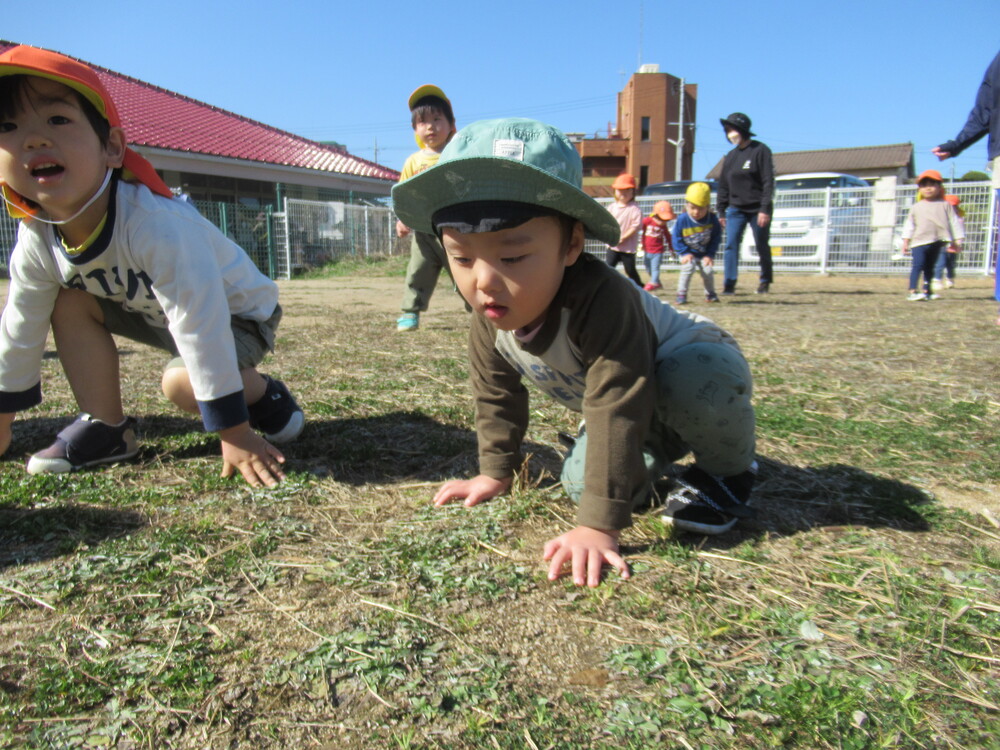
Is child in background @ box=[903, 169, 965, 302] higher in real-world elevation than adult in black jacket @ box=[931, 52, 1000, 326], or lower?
lower

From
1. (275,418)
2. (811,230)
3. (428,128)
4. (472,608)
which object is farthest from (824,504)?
(811,230)

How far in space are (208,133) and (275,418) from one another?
21.2 metres

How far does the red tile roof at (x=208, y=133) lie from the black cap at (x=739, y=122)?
506 inches

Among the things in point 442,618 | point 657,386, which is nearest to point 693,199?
point 657,386

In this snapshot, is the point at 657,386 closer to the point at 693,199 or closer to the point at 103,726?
the point at 103,726

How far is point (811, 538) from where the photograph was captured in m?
1.97

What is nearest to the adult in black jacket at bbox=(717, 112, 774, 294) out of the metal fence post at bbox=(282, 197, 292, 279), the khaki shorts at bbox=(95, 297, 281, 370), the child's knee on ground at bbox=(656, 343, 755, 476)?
the khaki shorts at bbox=(95, 297, 281, 370)

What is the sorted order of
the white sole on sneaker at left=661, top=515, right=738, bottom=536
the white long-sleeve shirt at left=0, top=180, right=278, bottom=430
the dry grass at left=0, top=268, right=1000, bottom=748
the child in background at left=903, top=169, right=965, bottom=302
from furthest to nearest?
the child in background at left=903, top=169, right=965, bottom=302 → the white long-sleeve shirt at left=0, top=180, right=278, bottom=430 → the white sole on sneaker at left=661, top=515, right=738, bottom=536 → the dry grass at left=0, top=268, right=1000, bottom=748

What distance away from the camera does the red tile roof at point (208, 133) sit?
19.0 metres

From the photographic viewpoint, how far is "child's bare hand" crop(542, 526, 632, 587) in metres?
1.72

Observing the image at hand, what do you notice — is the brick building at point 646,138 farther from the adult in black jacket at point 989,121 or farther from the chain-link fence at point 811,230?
the adult in black jacket at point 989,121

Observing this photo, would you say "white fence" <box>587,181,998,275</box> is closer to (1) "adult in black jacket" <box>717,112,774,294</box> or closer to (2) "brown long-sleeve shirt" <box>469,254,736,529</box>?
(1) "adult in black jacket" <box>717,112,774,294</box>

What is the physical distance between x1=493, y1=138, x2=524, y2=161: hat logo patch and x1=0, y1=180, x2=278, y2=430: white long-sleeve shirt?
1.10 metres

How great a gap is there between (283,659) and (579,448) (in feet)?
3.34
